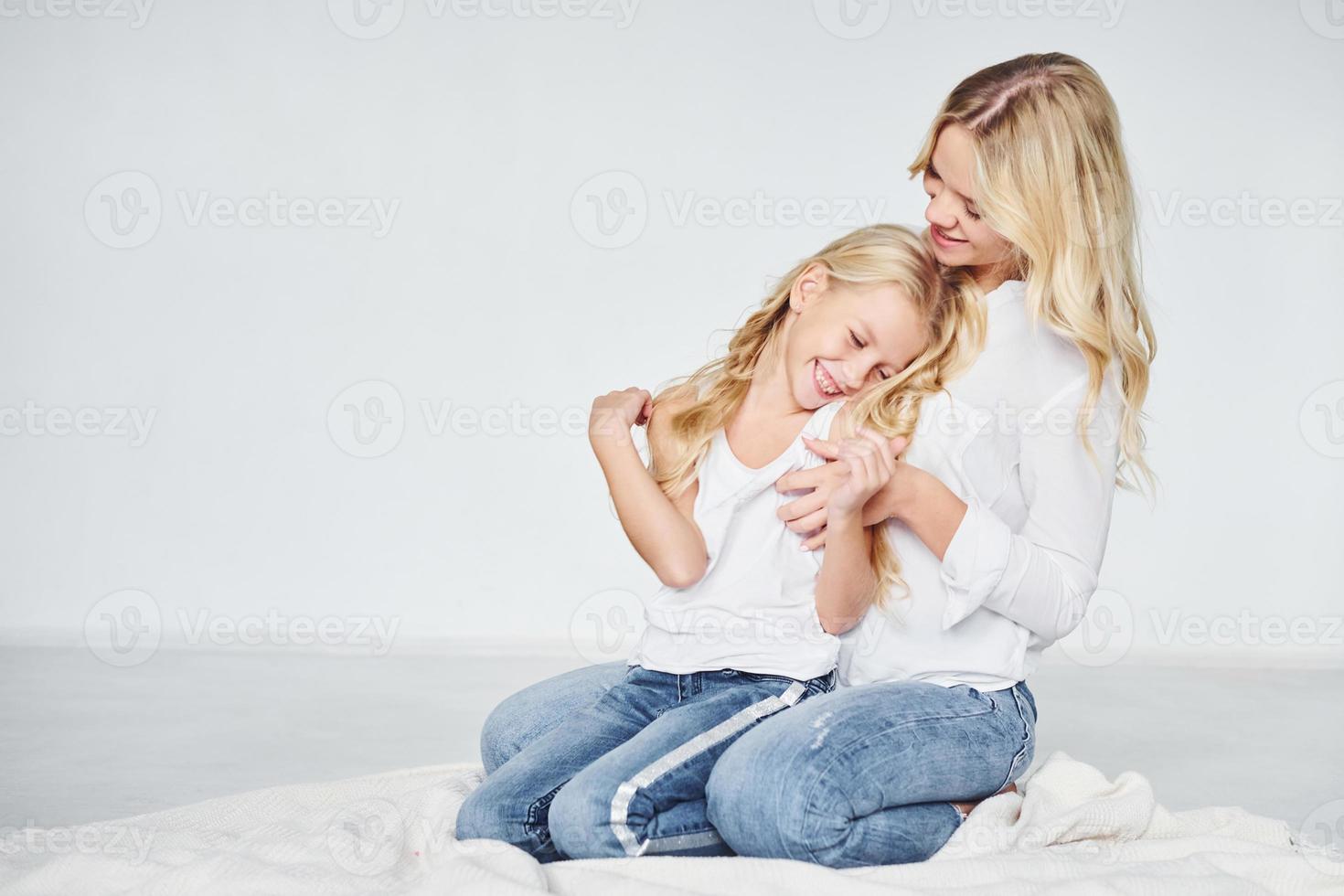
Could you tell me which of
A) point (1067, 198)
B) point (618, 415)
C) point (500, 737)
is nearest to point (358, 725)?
point (500, 737)

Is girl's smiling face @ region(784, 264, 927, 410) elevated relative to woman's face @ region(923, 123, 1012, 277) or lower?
lower

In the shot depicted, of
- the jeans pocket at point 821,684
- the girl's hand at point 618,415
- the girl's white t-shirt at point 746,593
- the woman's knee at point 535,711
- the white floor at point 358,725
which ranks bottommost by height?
the white floor at point 358,725

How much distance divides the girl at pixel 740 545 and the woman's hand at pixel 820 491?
0.9 inches

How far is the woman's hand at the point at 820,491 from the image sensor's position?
68.7 inches

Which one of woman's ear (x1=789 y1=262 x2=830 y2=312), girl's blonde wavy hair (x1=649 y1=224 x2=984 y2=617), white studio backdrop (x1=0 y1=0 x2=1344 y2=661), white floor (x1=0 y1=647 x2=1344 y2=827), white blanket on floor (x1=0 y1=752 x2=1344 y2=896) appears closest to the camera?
white blanket on floor (x1=0 y1=752 x2=1344 y2=896)

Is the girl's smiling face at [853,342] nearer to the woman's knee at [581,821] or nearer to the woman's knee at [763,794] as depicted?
the woman's knee at [763,794]

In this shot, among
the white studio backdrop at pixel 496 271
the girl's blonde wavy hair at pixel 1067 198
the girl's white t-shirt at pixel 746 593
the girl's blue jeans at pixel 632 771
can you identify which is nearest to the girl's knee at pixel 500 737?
the girl's blue jeans at pixel 632 771

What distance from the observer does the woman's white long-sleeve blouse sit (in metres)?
1.81

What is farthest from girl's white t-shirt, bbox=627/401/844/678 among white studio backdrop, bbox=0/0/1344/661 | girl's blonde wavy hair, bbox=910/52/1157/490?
white studio backdrop, bbox=0/0/1344/661

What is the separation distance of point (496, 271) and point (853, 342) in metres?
2.38

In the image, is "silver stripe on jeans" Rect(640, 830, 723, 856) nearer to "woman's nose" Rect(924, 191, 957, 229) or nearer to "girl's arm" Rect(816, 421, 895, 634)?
"girl's arm" Rect(816, 421, 895, 634)

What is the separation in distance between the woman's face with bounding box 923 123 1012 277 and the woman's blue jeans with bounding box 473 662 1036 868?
622 mm

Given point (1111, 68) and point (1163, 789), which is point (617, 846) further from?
point (1111, 68)

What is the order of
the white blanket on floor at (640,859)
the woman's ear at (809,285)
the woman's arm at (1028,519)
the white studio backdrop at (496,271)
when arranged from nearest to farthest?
the white blanket on floor at (640,859), the woman's arm at (1028,519), the woman's ear at (809,285), the white studio backdrop at (496,271)
